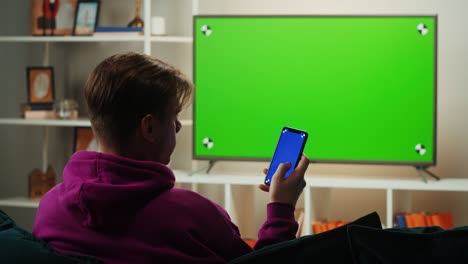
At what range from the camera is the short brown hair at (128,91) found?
1.45 m

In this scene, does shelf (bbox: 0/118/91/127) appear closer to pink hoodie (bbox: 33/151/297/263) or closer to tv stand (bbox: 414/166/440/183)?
tv stand (bbox: 414/166/440/183)

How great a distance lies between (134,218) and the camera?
1427 millimetres

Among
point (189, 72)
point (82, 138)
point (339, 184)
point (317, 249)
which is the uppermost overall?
point (189, 72)

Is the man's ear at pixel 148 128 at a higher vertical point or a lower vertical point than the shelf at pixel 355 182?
higher

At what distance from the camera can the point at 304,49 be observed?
3893 millimetres

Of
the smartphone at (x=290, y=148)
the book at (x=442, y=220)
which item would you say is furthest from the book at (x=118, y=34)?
the smartphone at (x=290, y=148)

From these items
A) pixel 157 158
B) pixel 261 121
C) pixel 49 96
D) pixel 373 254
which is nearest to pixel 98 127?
pixel 157 158

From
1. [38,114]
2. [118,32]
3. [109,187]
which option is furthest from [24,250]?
[38,114]

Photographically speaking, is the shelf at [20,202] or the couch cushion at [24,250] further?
the shelf at [20,202]

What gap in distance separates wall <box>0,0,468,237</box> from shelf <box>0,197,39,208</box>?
22 centimetres

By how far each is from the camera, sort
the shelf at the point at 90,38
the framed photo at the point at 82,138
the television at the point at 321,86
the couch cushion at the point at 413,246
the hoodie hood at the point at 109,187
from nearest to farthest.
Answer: the couch cushion at the point at 413,246 → the hoodie hood at the point at 109,187 → the television at the point at 321,86 → the shelf at the point at 90,38 → the framed photo at the point at 82,138

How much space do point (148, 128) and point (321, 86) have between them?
2.45 m

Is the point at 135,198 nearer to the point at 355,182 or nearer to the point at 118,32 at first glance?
the point at 355,182

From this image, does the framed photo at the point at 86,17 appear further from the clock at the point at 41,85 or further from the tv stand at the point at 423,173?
Answer: the tv stand at the point at 423,173
